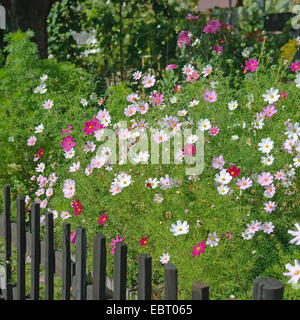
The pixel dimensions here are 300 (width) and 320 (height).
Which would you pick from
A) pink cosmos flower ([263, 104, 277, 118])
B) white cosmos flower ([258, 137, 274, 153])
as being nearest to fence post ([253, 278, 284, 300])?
white cosmos flower ([258, 137, 274, 153])

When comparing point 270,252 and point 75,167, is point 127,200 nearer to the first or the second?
point 75,167

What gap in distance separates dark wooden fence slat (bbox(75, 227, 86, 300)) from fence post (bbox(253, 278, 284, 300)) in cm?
93

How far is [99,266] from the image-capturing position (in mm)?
2043

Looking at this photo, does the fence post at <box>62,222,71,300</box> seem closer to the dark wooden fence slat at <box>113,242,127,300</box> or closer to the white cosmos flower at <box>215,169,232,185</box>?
the dark wooden fence slat at <box>113,242,127,300</box>

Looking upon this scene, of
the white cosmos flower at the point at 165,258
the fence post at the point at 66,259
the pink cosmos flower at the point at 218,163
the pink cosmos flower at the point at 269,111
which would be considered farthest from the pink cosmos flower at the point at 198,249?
the pink cosmos flower at the point at 269,111

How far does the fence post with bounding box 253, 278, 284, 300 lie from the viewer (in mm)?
1390

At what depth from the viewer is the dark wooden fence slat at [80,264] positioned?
85.5 inches

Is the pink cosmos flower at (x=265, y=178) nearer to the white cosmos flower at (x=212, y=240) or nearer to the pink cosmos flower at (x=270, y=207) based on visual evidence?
the pink cosmos flower at (x=270, y=207)

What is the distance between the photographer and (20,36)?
427 centimetres

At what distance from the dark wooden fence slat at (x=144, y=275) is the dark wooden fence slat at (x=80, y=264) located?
0.48 meters

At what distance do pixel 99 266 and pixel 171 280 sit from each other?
471 millimetres

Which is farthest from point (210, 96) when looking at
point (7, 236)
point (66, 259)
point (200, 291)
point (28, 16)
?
point (28, 16)

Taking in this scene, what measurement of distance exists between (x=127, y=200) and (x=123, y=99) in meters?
1.37

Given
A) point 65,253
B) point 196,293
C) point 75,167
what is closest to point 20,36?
point 75,167
